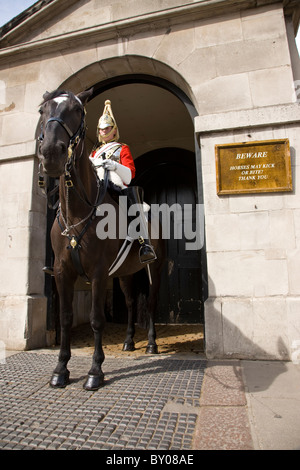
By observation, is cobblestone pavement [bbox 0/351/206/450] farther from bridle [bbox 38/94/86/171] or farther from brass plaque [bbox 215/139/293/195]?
brass plaque [bbox 215/139/293/195]

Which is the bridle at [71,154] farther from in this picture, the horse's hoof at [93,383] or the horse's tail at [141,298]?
the horse's tail at [141,298]

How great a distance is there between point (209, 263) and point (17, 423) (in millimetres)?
2770

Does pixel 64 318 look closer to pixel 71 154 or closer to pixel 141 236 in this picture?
pixel 141 236

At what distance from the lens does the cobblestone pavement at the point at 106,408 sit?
1.89 metres

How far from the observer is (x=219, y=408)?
7.48ft

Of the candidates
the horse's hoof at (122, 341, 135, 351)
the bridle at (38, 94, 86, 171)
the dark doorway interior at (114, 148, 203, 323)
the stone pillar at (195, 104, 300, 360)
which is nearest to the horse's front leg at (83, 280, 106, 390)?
the bridle at (38, 94, 86, 171)

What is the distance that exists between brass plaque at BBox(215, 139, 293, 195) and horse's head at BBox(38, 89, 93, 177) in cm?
208

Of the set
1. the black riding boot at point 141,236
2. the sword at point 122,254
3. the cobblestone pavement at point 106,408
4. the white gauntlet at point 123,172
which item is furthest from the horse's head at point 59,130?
the cobblestone pavement at point 106,408

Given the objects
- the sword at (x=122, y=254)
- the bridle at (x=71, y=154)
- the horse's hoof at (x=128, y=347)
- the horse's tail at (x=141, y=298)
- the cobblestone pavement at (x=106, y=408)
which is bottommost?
the horse's hoof at (x=128, y=347)

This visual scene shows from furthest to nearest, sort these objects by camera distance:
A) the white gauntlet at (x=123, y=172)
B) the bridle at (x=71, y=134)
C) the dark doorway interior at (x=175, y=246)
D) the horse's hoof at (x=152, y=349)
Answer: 1. the dark doorway interior at (x=175, y=246)
2. the horse's hoof at (x=152, y=349)
3. the white gauntlet at (x=123, y=172)
4. the bridle at (x=71, y=134)

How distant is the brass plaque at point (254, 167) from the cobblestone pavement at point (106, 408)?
2404mm

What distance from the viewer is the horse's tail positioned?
6691 mm

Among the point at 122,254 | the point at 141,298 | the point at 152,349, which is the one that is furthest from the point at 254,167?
the point at 141,298

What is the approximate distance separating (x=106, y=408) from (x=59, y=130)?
7.69ft
